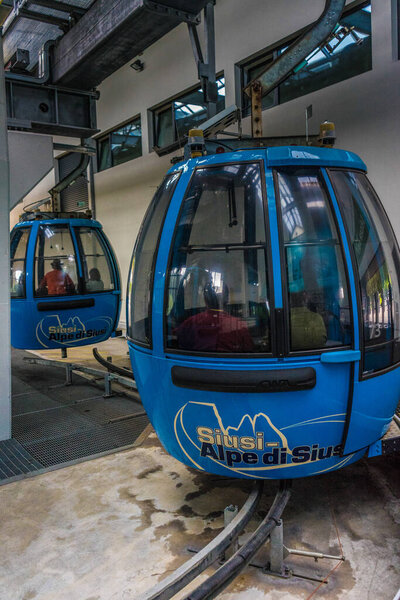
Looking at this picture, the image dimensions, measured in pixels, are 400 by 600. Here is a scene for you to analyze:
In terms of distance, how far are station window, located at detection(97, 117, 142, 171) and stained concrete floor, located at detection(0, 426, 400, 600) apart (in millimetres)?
8930

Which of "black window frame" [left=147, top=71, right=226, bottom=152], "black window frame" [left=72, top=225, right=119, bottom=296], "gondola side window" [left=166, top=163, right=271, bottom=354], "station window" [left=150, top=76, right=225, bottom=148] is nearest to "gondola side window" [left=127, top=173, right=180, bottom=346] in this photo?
"gondola side window" [left=166, top=163, right=271, bottom=354]

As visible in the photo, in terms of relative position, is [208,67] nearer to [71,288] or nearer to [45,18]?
[45,18]

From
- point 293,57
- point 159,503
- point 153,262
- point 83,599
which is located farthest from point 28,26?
point 83,599

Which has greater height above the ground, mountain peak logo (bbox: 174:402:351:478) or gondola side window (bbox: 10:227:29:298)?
gondola side window (bbox: 10:227:29:298)

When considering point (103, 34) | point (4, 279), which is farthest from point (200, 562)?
point (103, 34)

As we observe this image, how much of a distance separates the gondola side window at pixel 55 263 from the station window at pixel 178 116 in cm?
381

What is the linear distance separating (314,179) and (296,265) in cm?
52

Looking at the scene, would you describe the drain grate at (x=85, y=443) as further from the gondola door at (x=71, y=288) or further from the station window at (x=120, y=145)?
the station window at (x=120, y=145)

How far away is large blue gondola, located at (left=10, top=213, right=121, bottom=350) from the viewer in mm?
6699

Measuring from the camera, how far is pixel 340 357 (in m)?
2.74

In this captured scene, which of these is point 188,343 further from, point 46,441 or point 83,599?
point 46,441

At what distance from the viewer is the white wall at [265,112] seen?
617 cm

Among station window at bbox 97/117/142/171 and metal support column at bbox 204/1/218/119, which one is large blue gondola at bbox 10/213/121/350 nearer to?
metal support column at bbox 204/1/218/119

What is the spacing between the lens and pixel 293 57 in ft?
12.7
